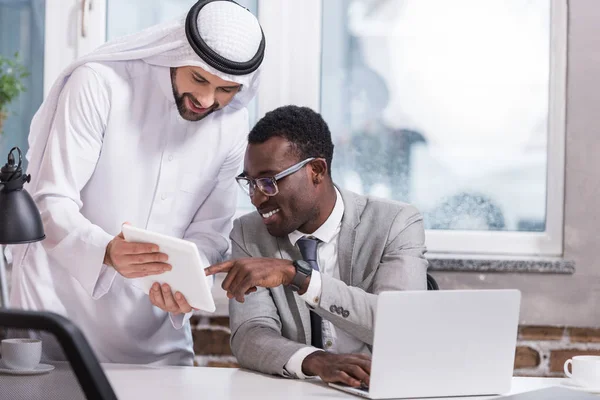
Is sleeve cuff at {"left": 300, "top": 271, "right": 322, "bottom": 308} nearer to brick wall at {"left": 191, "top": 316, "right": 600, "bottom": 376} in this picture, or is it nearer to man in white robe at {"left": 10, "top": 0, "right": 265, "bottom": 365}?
man in white robe at {"left": 10, "top": 0, "right": 265, "bottom": 365}

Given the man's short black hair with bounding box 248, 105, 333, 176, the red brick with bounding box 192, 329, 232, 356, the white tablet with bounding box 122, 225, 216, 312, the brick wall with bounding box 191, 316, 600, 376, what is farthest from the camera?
the red brick with bounding box 192, 329, 232, 356

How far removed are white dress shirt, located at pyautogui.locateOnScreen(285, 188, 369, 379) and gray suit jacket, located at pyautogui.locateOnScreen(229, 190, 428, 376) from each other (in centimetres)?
3

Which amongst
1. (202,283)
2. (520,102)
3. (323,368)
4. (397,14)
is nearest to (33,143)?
(202,283)

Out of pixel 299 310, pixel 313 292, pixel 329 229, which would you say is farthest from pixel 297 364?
pixel 329 229

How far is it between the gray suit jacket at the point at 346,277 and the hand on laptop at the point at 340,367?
99 millimetres

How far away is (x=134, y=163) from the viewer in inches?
88.8

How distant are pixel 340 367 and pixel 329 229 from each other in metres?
0.60

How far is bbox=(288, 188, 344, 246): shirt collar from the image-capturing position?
237 cm

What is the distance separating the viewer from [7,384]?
1.06 m

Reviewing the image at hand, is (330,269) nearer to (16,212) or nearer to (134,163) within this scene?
(134,163)

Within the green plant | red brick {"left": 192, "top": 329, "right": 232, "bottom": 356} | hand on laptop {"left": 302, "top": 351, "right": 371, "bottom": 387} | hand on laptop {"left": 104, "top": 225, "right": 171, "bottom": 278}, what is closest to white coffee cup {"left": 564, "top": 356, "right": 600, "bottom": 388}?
hand on laptop {"left": 302, "top": 351, "right": 371, "bottom": 387}

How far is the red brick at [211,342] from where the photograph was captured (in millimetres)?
3193

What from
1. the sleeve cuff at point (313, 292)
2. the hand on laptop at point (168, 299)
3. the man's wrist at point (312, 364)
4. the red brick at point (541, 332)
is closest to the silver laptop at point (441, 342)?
the man's wrist at point (312, 364)

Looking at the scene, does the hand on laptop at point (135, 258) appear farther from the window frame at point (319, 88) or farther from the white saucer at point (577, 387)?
the window frame at point (319, 88)
